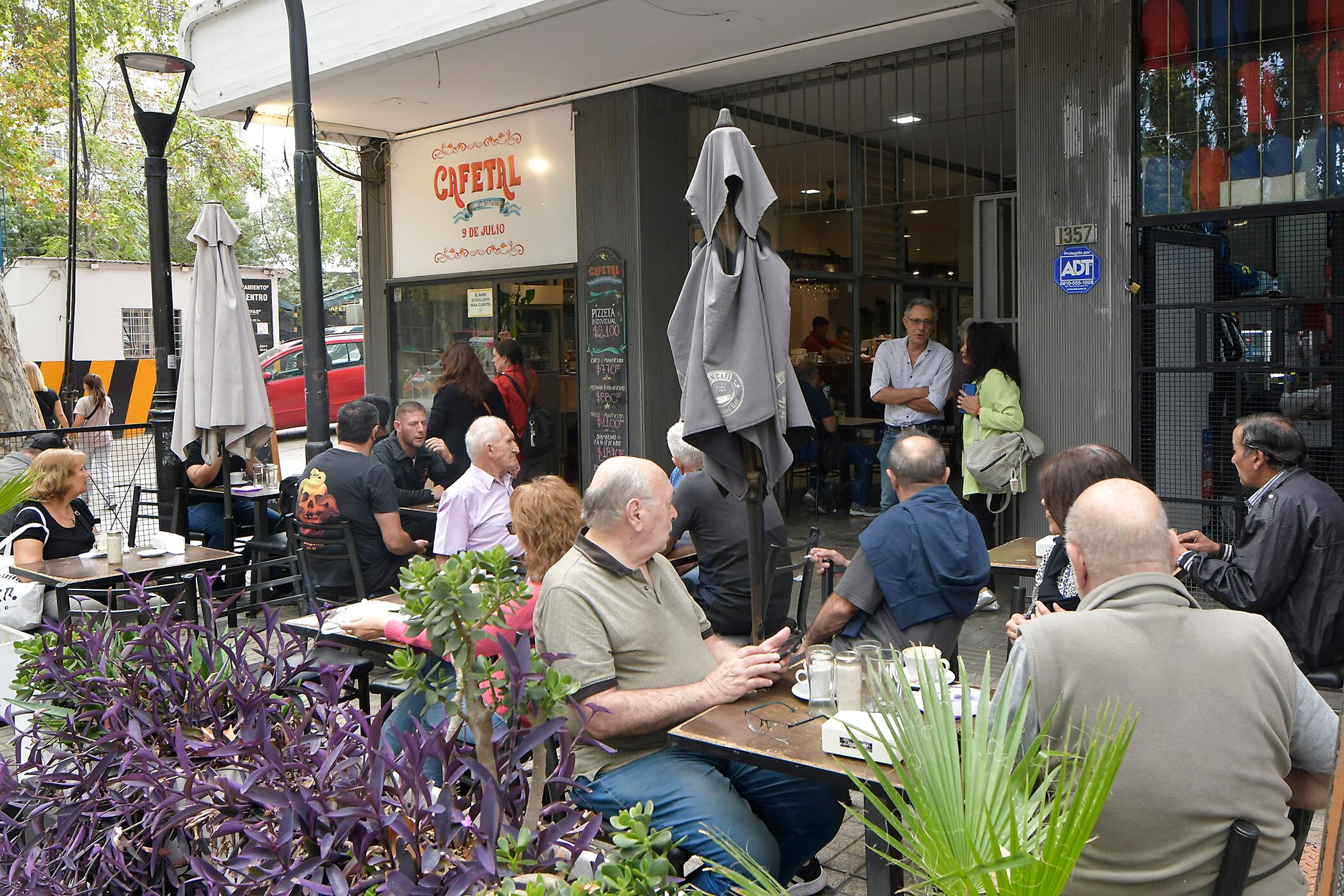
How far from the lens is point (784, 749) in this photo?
279cm

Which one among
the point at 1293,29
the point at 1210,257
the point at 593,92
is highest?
the point at 593,92

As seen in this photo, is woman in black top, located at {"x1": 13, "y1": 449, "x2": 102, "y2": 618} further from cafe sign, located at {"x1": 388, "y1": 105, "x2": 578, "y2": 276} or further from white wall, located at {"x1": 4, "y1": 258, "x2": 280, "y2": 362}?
white wall, located at {"x1": 4, "y1": 258, "x2": 280, "y2": 362}

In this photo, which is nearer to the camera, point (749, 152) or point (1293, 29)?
point (749, 152)

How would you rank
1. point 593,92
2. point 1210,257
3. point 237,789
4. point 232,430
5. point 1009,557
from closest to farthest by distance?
point 237,789 < point 1009,557 < point 1210,257 < point 232,430 < point 593,92

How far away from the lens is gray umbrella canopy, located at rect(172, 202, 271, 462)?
24.5 feet

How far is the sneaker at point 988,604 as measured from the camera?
7.23 m

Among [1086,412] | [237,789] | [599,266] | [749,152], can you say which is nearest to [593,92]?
[599,266]

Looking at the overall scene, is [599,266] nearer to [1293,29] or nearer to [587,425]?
[587,425]

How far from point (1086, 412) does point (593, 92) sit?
16.6 feet

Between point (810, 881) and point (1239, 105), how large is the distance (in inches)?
207

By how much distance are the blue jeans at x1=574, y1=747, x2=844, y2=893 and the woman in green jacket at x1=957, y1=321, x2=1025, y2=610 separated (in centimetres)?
411

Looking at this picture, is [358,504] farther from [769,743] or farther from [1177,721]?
A: [1177,721]

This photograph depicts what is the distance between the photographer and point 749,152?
4000 mm

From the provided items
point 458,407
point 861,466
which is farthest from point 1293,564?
point 861,466
